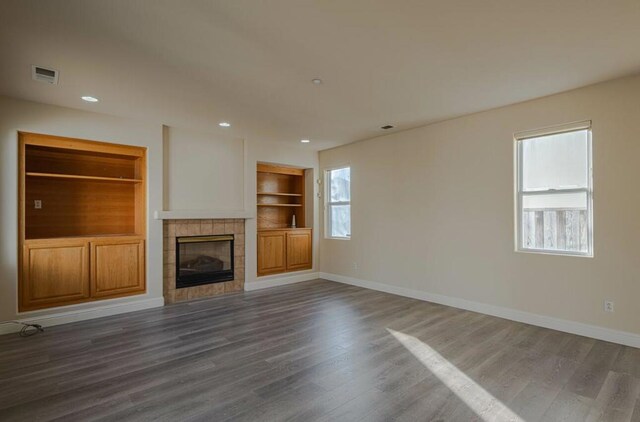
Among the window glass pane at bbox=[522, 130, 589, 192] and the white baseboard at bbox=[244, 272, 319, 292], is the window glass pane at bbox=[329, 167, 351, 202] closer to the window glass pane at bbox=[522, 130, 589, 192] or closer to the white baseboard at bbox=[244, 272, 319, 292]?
the white baseboard at bbox=[244, 272, 319, 292]

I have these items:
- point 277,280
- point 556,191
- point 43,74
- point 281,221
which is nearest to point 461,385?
point 556,191

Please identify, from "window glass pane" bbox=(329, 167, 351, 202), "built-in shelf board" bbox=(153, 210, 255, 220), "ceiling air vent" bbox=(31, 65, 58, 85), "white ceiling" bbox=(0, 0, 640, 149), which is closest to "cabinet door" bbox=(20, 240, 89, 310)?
"built-in shelf board" bbox=(153, 210, 255, 220)

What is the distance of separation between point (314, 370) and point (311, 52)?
268 centimetres

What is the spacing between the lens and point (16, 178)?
148 inches

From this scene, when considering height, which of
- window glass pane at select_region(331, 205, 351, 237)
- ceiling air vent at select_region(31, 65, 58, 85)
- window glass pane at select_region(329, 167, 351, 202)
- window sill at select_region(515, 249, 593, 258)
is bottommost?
window sill at select_region(515, 249, 593, 258)

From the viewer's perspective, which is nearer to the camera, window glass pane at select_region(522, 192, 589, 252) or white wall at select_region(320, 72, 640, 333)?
white wall at select_region(320, 72, 640, 333)

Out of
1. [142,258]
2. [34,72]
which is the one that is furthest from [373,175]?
[34,72]

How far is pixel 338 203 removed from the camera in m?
6.60

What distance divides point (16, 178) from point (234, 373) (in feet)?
11.3

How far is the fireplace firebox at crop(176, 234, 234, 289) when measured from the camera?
5.12 m

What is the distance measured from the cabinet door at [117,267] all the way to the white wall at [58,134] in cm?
11

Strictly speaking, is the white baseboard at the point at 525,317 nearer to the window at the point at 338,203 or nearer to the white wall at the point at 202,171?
the window at the point at 338,203

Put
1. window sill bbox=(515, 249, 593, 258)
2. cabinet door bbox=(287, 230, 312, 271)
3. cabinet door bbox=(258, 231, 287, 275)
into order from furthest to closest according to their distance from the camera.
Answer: cabinet door bbox=(287, 230, 312, 271) → cabinet door bbox=(258, 231, 287, 275) → window sill bbox=(515, 249, 593, 258)

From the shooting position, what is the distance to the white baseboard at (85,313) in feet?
12.2
